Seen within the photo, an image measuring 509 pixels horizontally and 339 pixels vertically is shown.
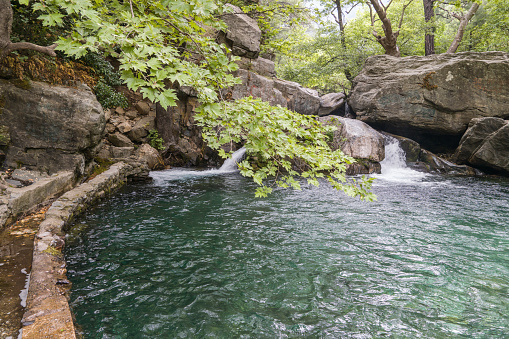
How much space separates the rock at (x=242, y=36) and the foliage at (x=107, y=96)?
23.5 ft

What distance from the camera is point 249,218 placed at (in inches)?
276

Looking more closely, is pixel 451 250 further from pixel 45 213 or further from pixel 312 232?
pixel 45 213

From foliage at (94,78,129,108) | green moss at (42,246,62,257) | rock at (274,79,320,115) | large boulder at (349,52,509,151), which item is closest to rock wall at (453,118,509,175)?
large boulder at (349,52,509,151)

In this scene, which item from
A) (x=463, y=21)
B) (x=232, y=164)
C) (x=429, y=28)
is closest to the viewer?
(x=232, y=164)

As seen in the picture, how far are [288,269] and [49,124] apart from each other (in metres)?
7.05

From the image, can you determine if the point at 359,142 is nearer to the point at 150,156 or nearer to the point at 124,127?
the point at 150,156

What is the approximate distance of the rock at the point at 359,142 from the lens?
14656 millimetres

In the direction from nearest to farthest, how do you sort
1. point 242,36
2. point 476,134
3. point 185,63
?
point 185,63 < point 476,134 < point 242,36

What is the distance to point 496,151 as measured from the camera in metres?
13.3

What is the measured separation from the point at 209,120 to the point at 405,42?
21946 millimetres

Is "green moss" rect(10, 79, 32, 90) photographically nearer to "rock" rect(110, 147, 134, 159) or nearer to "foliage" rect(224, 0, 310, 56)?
"rock" rect(110, 147, 134, 159)

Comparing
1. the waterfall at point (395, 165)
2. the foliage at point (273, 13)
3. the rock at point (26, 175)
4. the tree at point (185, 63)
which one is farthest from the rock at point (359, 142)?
the rock at point (26, 175)

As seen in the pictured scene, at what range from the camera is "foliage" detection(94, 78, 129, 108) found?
1227cm

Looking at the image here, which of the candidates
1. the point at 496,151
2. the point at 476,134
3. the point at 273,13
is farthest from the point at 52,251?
the point at 476,134
